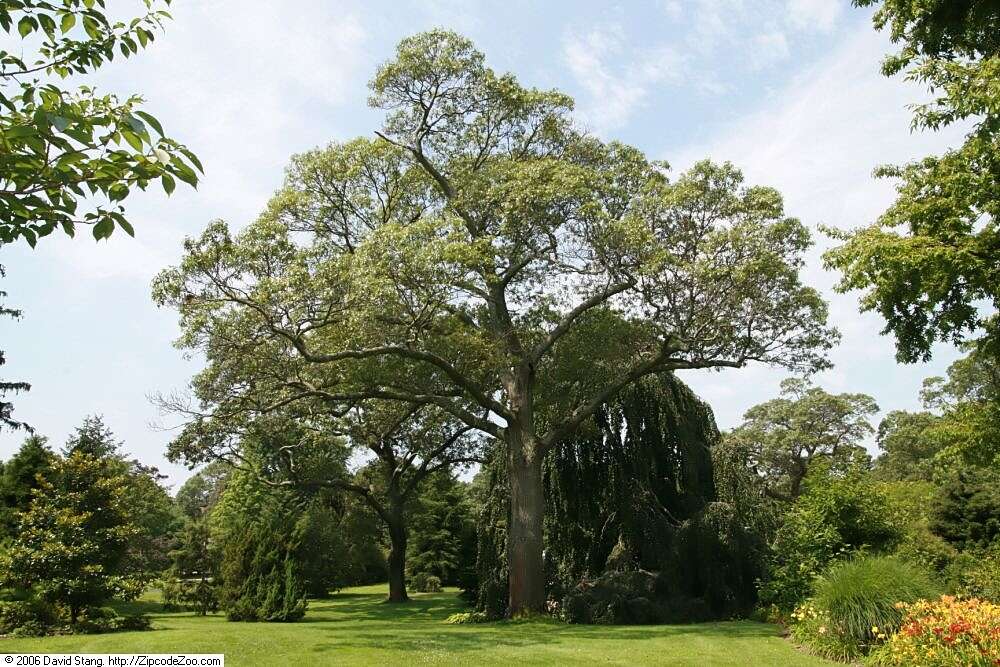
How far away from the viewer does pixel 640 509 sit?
18.6 metres

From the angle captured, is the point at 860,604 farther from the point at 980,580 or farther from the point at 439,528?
the point at 439,528

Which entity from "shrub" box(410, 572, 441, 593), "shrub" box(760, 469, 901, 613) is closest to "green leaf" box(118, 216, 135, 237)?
"shrub" box(760, 469, 901, 613)

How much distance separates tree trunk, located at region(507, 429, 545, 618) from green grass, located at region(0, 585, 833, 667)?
1.74 metres

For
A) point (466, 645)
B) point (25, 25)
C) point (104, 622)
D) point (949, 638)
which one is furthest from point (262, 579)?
point (25, 25)

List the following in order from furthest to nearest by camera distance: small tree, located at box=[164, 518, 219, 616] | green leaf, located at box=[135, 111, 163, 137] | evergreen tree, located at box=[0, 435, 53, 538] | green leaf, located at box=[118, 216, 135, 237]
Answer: small tree, located at box=[164, 518, 219, 616] < evergreen tree, located at box=[0, 435, 53, 538] < green leaf, located at box=[118, 216, 135, 237] < green leaf, located at box=[135, 111, 163, 137]

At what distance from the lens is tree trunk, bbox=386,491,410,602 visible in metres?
26.6

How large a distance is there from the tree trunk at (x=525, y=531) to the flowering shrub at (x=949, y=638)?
9.26m

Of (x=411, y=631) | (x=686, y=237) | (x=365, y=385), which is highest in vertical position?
(x=686, y=237)

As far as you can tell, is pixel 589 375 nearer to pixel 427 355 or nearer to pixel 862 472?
pixel 427 355

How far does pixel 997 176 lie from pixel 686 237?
19.4 ft

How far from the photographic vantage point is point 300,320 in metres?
14.7

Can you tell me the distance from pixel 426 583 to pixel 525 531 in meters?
20.2

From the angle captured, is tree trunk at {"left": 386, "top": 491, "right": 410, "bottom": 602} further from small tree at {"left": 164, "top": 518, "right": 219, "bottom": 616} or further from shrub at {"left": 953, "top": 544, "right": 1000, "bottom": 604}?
shrub at {"left": 953, "top": 544, "right": 1000, "bottom": 604}

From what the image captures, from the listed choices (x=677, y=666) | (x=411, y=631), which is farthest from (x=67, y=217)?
(x=411, y=631)
